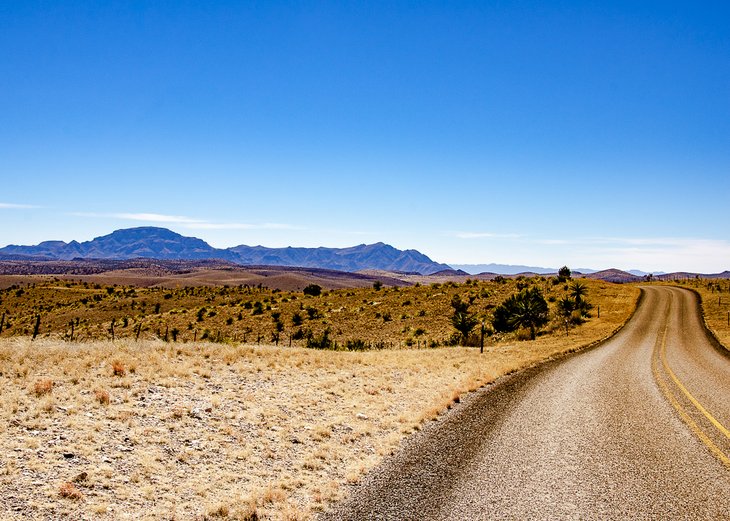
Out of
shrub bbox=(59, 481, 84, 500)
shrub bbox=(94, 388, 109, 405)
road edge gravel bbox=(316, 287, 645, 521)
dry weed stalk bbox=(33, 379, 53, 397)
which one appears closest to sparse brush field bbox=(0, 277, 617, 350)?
road edge gravel bbox=(316, 287, 645, 521)

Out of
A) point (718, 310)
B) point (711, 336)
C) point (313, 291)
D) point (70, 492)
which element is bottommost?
point (313, 291)

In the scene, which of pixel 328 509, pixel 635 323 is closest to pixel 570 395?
pixel 328 509

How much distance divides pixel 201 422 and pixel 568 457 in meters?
8.70

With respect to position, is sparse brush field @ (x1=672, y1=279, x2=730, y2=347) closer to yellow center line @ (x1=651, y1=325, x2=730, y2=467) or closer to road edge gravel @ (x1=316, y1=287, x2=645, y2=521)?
yellow center line @ (x1=651, y1=325, x2=730, y2=467)

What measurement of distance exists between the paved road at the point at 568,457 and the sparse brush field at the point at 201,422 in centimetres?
102

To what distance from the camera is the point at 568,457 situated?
8.98 m

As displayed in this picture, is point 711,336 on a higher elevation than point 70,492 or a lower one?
lower

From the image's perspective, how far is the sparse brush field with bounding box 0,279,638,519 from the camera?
738cm

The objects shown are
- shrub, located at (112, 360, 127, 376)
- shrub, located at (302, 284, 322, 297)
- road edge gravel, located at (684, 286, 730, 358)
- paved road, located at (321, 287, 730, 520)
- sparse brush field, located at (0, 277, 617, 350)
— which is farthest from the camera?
shrub, located at (302, 284, 322, 297)

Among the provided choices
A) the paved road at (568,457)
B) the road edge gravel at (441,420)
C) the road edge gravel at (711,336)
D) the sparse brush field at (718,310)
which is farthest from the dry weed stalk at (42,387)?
the sparse brush field at (718,310)

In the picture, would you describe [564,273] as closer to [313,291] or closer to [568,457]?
[313,291]

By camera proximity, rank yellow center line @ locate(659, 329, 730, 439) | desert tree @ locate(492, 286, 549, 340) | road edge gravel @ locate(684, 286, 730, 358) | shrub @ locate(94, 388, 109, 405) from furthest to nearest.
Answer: desert tree @ locate(492, 286, 549, 340) < road edge gravel @ locate(684, 286, 730, 358) < shrub @ locate(94, 388, 109, 405) < yellow center line @ locate(659, 329, 730, 439)

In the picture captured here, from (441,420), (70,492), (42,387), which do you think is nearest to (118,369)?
(42,387)

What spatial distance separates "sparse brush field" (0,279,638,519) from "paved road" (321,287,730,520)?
1021mm
